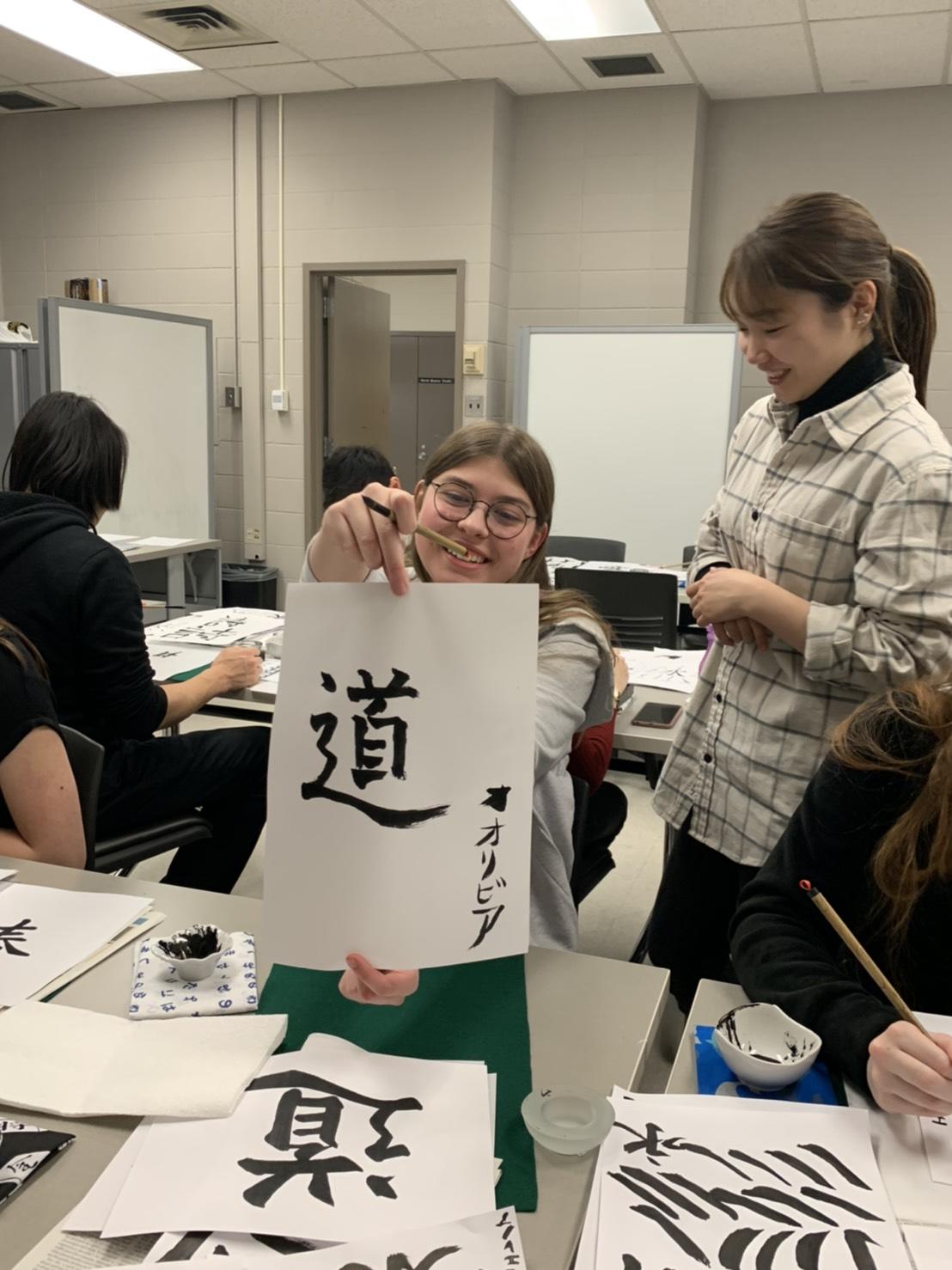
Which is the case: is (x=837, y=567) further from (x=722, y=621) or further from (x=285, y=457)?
(x=285, y=457)

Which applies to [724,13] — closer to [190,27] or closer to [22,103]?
[190,27]

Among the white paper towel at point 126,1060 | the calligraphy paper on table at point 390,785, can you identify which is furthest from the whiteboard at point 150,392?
the calligraphy paper on table at point 390,785

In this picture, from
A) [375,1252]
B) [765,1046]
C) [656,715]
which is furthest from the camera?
[656,715]

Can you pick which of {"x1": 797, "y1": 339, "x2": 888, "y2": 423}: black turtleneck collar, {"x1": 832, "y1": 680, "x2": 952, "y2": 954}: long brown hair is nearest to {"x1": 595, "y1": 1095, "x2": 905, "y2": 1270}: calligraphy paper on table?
{"x1": 832, "y1": 680, "x2": 952, "y2": 954}: long brown hair

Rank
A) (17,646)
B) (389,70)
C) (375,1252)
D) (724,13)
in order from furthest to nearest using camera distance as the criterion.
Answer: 1. (389,70)
2. (724,13)
3. (17,646)
4. (375,1252)

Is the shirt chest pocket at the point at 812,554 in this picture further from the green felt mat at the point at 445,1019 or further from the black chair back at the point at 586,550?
the black chair back at the point at 586,550

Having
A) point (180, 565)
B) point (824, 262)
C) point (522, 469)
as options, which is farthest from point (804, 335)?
point (180, 565)

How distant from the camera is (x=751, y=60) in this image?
4527mm

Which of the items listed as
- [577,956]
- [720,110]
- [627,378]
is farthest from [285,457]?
[577,956]

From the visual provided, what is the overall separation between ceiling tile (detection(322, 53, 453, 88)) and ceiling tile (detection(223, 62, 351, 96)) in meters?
0.09

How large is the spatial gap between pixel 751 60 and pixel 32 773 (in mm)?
4575

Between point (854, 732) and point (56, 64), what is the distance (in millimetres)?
5496

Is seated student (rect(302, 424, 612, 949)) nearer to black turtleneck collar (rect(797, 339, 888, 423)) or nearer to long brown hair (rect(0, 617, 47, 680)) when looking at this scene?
black turtleneck collar (rect(797, 339, 888, 423))

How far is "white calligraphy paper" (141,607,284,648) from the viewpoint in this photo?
2.71 m
